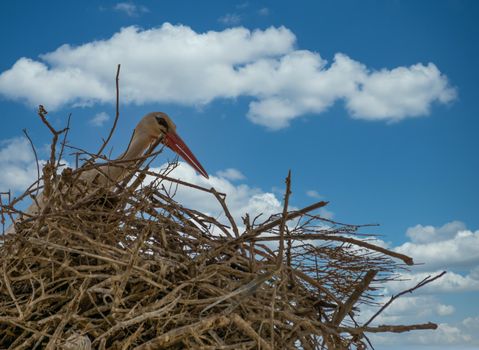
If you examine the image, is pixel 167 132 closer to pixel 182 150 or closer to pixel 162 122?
pixel 162 122

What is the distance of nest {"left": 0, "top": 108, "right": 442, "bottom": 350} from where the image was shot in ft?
7.99

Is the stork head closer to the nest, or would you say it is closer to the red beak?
the red beak

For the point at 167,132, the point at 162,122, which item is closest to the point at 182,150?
the point at 167,132

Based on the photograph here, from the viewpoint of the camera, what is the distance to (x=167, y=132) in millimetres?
6410

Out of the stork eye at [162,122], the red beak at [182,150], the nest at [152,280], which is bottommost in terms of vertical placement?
the nest at [152,280]

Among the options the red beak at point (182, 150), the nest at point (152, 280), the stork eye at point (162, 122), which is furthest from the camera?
the stork eye at point (162, 122)

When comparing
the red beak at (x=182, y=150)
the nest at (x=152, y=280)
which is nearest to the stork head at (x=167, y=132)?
the red beak at (x=182, y=150)

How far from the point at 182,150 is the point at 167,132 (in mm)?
268

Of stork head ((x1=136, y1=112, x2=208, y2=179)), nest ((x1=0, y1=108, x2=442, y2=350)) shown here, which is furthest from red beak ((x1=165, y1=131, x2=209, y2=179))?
nest ((x1=0, y1=108, x2=442, y2=350))

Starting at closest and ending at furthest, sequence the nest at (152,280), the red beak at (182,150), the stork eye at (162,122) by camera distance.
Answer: the nest at (152,280), the red beak at (182,150), the stork eye at (162,122)

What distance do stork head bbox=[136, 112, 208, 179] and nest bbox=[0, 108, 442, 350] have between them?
3.01 m

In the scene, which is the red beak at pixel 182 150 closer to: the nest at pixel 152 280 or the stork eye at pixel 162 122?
the stork eye at pixel 162 122

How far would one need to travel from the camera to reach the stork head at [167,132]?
6.23 m

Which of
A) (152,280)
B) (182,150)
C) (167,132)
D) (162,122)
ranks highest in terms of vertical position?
(162,122)
